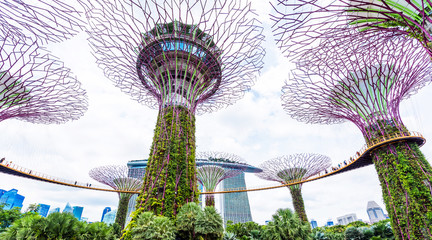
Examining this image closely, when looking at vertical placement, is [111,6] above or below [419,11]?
above

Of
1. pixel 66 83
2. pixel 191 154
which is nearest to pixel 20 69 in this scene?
pixel 66 83

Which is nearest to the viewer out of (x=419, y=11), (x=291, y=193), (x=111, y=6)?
(x=419, y=11)

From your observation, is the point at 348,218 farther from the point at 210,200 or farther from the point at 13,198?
the point at 13,198

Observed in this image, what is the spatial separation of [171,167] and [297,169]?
25.1 meters

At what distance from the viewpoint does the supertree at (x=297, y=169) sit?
3086 centimetres

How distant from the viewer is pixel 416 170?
13898 millimetres

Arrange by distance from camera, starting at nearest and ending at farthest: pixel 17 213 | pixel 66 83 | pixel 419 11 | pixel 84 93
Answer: pixel 419 11, pixel 66 83, pixel 84 93, pixel 17 213

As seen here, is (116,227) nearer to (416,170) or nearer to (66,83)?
(66,83)

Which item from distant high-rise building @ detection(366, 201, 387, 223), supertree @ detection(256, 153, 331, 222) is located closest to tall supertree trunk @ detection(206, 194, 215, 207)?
supertree @ detection(256, 153, 331, 222)

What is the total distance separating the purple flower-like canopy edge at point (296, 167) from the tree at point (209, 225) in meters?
24.7

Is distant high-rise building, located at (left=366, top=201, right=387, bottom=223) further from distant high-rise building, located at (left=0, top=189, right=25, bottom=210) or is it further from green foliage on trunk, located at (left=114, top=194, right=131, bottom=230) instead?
distant high-rise building, located at (left=0, top=189, right=25, bottom=210)

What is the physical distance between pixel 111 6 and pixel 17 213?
28.0m

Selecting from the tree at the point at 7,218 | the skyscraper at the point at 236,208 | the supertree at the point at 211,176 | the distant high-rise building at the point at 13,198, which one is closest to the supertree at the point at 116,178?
the tree at the point at 7,218

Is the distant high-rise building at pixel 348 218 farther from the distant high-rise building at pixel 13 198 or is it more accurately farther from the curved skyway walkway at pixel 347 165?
the distant high-rise building at pixel 13 198
